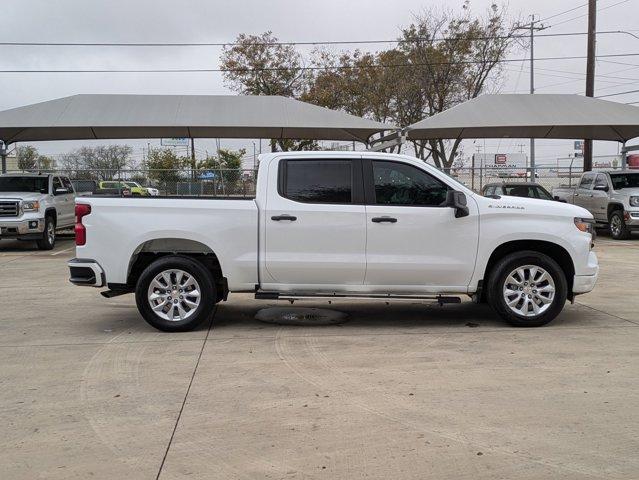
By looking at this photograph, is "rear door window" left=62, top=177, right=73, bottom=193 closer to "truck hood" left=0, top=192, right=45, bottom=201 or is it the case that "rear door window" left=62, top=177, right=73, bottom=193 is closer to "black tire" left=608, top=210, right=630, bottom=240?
"truck hood" left=0, top=192, right=45, bottom=201

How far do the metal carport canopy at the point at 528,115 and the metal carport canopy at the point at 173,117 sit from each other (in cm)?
195

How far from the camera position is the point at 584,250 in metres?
6.91

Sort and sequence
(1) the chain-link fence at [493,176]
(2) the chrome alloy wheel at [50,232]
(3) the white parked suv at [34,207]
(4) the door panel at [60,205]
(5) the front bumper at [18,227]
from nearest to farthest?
(5) the front bumper at [18,227] → (3) the white parked suv at [34,207] → (2) the chrome alloy wheel at [50,232] → (4) the door panel at [60,205] → (1) the chain-link fence at [493,176]

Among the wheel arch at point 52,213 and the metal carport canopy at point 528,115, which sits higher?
the metal carport canopy at point 528,115

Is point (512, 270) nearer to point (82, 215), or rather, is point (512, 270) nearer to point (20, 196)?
point (82, 215)

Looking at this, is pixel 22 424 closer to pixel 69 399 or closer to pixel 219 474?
pixel 69 399

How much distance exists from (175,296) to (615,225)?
50.0ft

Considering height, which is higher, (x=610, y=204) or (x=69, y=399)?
(x=610, y=204)

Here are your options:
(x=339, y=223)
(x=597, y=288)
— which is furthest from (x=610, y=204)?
(x=339, y=223)

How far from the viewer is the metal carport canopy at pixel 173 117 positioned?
19266 millimetres

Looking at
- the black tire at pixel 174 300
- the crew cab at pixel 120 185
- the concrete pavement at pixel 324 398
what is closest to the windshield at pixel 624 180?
the concrete pavement at pixel 324 398

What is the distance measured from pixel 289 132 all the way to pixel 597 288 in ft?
43.8

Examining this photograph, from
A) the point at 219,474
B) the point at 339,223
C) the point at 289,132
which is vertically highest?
the point at 289,132

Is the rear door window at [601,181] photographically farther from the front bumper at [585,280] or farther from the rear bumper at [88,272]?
the rear bumper at [88,272]
